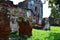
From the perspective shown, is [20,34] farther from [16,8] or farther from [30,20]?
[16,8]

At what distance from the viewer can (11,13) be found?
836 cm

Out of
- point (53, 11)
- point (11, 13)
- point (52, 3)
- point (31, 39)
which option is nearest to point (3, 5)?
point (11, 13)

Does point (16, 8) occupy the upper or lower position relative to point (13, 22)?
upper

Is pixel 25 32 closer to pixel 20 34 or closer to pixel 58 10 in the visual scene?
pixel 20 34

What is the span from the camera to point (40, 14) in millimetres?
42656

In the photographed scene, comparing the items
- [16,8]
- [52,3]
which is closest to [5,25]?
[16,8]

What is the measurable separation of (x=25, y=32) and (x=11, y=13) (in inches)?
202

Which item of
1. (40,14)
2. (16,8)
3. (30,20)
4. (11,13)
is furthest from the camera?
(40,14)

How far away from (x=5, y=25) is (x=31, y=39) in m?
4.64

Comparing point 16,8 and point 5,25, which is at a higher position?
point 16,8

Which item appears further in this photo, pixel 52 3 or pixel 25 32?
pixel 52 3

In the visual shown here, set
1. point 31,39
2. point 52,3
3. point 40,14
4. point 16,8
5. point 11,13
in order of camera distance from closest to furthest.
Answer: point 11,13 < point 16,8 < point 31,39 < point 52,3 < point 40,14

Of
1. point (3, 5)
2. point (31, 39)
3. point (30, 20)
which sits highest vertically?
Result: point (3, 5)

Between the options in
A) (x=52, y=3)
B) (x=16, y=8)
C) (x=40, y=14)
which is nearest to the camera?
(x=16, y=8)
